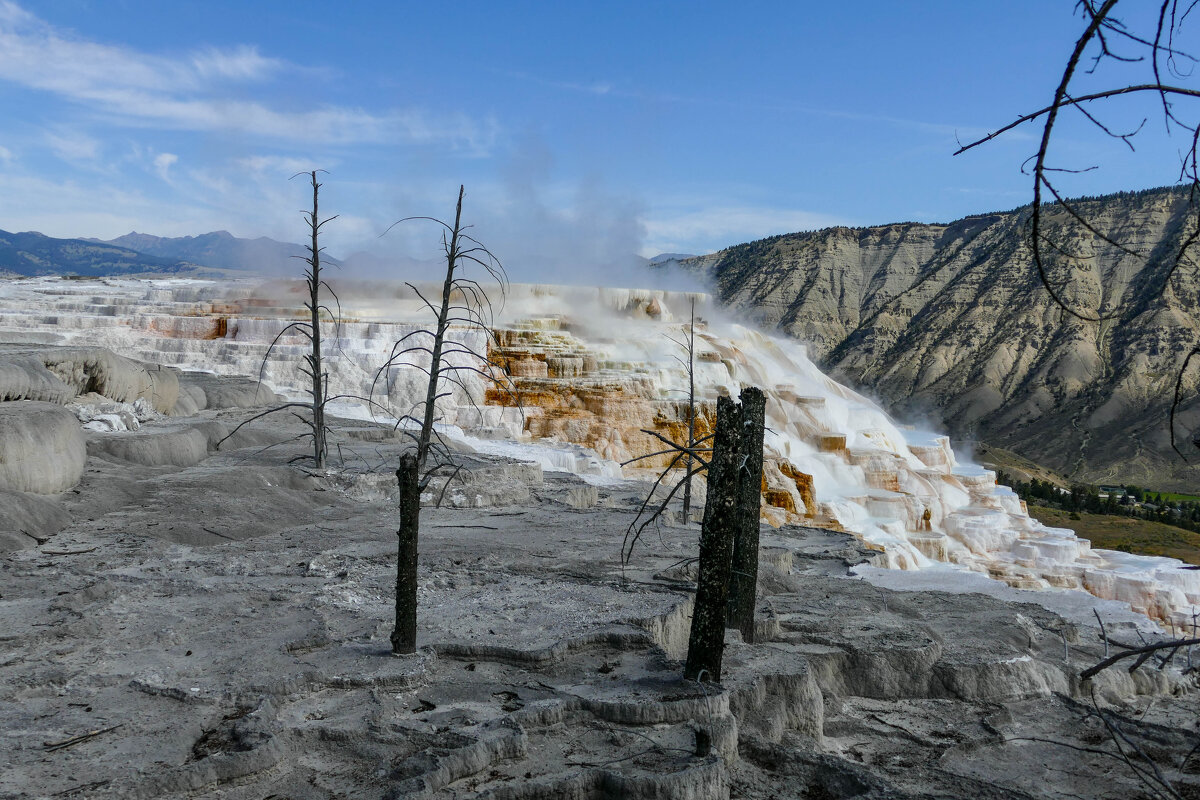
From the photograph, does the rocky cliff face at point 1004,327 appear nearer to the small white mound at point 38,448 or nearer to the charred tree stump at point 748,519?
the charred tree stump at point 748,519

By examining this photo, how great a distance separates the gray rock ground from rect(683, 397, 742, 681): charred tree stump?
287mm

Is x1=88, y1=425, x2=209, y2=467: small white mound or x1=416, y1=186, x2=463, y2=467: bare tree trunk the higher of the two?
Result: x1=416, y1=186, x2=463, y2=467: bare tree trunk

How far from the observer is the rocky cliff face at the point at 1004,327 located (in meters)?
62.9

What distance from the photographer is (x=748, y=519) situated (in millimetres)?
6973

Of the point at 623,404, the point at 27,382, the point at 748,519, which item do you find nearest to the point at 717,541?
the point at 748,519

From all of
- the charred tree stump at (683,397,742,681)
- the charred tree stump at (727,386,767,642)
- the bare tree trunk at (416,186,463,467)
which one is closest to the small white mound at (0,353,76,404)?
the bare tree trunk at (416,186,463,467)

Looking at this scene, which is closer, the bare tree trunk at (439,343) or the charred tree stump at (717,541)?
the charred tree stump at (717,541)

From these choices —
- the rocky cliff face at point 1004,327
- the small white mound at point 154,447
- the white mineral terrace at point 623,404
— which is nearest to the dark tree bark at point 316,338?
the small white mound at point 154,447

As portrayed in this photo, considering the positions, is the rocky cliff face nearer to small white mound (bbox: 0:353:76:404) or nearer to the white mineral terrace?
the white mineral terrace

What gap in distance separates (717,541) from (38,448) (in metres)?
7.31

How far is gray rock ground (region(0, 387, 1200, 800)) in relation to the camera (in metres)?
4.59

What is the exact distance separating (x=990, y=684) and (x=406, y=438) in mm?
11918

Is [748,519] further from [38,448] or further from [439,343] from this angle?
[38,448]

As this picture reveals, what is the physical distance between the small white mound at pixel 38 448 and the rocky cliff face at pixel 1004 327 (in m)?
53.3
